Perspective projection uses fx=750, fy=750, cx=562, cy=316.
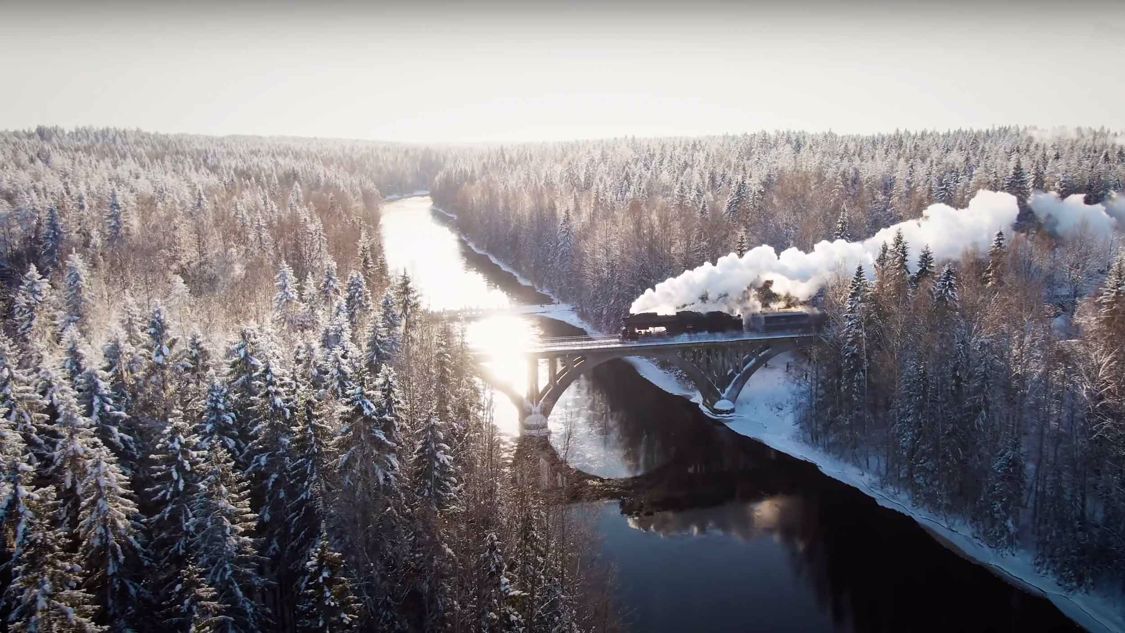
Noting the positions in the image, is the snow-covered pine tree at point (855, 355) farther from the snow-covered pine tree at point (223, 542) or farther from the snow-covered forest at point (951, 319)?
the snow-covered pine tree at point (223, 542)

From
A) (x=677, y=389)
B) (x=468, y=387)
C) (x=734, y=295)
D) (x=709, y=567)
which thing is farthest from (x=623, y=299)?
(x=709, y=567)

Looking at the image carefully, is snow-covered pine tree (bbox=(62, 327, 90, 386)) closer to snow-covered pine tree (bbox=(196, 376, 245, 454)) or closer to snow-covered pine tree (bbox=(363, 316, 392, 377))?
snow-covered pine tree (bbox=(196, 376, 245, 454))

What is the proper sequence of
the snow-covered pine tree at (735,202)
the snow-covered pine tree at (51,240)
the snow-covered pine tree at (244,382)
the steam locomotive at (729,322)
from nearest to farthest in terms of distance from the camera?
the snow-covered pine tree at (244,382)
the steam locomotive at (729,322)
the snow-covered pine tree at (51,240)
the snow-covered pine tree at (735,202)

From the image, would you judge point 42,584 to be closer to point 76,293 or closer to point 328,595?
point 328,595

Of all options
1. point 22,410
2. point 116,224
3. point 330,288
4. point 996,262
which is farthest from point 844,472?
point 116,224

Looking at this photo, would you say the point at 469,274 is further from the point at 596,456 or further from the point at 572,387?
the point at 596,456

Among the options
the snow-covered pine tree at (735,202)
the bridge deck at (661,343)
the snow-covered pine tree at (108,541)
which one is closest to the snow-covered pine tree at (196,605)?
the snow-covered pine tree at (108,541)

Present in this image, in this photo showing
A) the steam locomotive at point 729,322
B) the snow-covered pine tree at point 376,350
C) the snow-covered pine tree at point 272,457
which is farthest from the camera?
the steam locomotive at point 729,322
